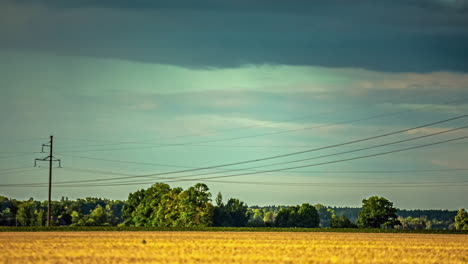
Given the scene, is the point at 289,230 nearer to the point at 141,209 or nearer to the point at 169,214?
the point at 169,214

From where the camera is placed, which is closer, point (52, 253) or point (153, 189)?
point (52, 253)

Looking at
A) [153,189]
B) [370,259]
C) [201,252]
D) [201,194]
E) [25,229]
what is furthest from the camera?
[153,189]

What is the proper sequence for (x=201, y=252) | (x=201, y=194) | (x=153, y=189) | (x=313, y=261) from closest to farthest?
(x=313, y=261) → (x=201, y=252) → (x=201, y=194) → (x=153, y=189)

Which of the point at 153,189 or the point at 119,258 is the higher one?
the point at 153,189

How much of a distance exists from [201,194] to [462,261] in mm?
128067

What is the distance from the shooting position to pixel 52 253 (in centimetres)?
5094

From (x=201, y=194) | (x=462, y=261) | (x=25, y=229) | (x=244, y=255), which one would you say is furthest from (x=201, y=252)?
(x=201, y=194)

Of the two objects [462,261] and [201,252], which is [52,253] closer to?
[201,252]

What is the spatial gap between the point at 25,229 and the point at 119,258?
7601cm

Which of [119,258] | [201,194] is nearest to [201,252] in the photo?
[119,258]

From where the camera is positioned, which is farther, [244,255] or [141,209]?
[141,209]

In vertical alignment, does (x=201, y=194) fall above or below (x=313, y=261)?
above

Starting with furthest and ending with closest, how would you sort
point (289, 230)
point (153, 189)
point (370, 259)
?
point (153, 189) → point (289, 230) → point (370, 259)

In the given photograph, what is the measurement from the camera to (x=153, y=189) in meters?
196
